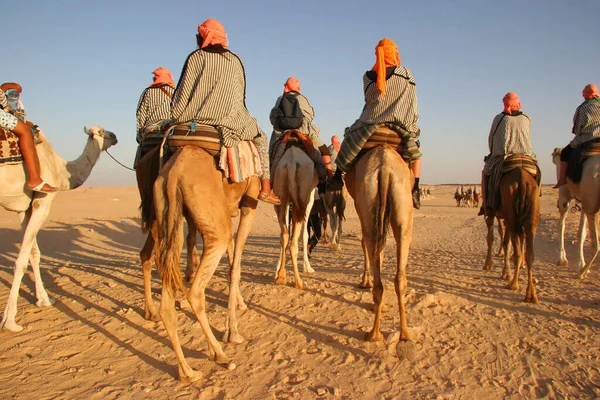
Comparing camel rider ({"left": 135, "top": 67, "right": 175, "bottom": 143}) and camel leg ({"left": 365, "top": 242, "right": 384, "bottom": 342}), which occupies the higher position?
camel rider ({"left": 135, "top": 67, "right": 175, "bottom": 143})

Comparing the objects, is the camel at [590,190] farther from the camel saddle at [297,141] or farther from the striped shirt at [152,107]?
the striped shirt at [152,107]

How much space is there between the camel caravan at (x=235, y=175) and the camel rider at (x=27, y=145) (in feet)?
0.06

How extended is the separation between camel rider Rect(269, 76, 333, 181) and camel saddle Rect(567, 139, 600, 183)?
435 centimetres

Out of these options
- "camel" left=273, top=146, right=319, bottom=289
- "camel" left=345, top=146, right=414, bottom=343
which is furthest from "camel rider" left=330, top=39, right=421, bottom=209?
"camel" left=273, top=146, right=319, bottom=289

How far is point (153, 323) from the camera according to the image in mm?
4852

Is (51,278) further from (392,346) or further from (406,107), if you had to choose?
(406,107)

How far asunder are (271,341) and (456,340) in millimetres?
1937

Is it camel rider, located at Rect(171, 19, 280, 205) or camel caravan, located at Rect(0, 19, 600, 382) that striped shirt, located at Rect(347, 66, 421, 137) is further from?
camel rider, located at Rect(171, 19, 280, 205)

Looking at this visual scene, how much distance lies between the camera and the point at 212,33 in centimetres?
416

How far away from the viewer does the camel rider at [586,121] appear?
7.15m

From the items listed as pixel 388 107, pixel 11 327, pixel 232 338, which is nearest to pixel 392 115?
pixel 388 107

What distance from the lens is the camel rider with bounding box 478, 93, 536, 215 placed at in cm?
656

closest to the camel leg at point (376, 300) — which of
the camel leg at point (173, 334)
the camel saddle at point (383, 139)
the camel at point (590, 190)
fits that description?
the camel saddle at point (383, 139)

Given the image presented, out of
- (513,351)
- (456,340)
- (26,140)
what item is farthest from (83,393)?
(513,351)
